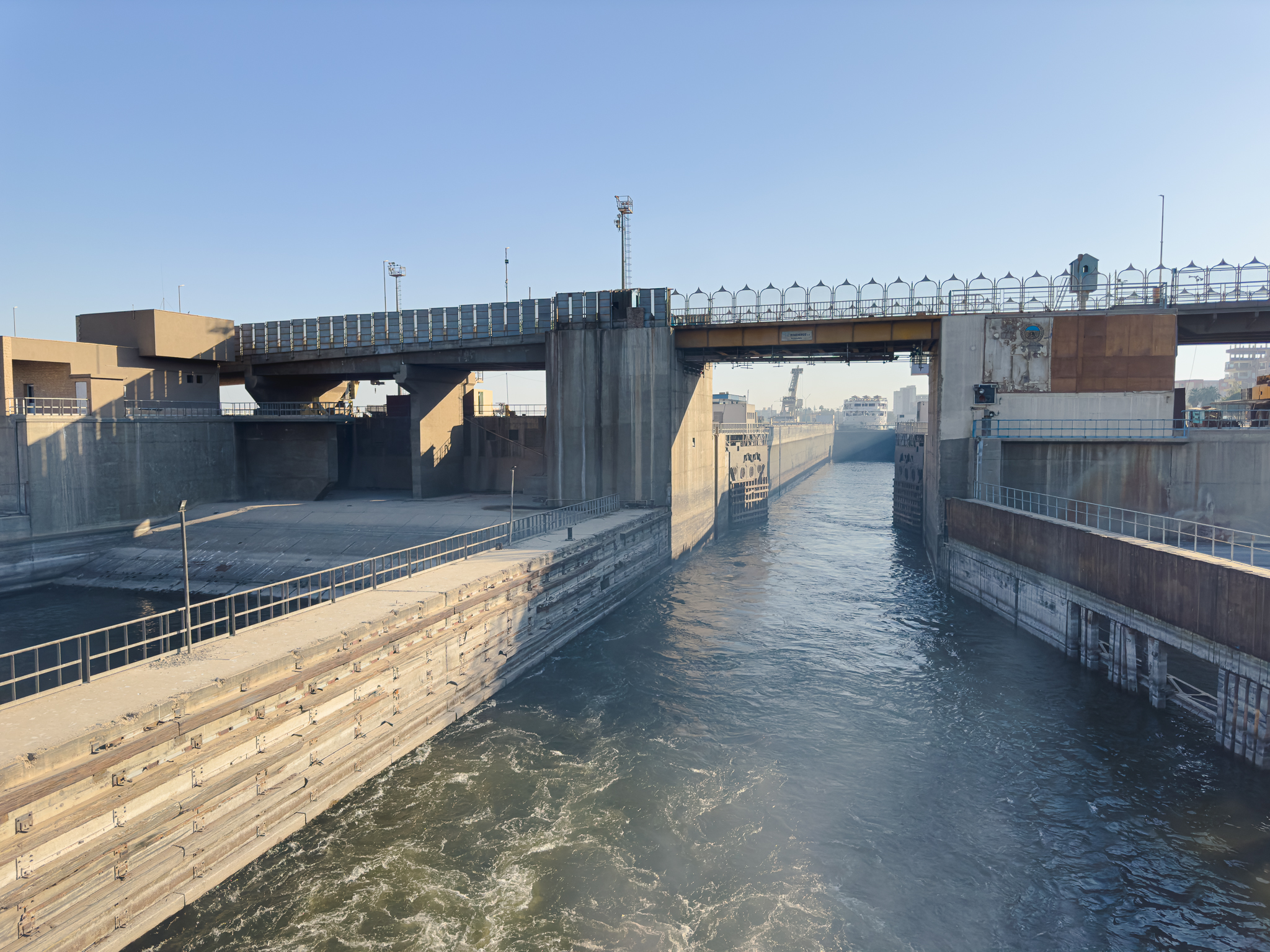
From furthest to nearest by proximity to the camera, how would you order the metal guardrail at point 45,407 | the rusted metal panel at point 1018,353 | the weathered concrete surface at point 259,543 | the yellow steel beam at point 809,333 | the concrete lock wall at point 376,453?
the concrete lock wall at point 376,453 < the yellow steel beam at point 809,333 < the weathered concrete surface at point 259,543 < the rusted metal panel at point 1018,353 < the metal guardrail at point 45,407

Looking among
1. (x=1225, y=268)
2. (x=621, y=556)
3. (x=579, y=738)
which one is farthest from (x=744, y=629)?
(x=1225, y=268)

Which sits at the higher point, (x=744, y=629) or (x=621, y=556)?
(x=621, y=556)

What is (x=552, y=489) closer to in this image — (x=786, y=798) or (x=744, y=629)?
(x=744, y=629)

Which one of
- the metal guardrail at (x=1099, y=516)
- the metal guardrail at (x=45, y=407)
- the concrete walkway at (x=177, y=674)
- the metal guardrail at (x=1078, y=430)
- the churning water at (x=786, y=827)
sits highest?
the metal guardrail at (x=45, y=407)

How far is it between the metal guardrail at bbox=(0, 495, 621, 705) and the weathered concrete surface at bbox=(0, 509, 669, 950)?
1412 millimetres

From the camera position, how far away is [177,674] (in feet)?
56.9

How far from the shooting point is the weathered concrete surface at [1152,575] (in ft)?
67.9

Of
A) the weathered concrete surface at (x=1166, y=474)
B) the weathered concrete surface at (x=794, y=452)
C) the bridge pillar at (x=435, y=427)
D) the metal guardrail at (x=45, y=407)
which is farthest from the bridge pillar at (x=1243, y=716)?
the weathered concrete surface at (x=794, y=452)

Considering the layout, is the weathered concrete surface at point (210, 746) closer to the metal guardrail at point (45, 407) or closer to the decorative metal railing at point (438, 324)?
the decorative metal railing at point (438, 324)

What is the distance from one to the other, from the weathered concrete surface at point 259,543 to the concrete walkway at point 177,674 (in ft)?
65.9

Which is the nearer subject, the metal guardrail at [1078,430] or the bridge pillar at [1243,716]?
the bridge pillar at [1243,716]

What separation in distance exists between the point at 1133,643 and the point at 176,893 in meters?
30.6

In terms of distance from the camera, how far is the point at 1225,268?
41.9m

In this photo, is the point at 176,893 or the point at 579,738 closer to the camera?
the point at 176,893
